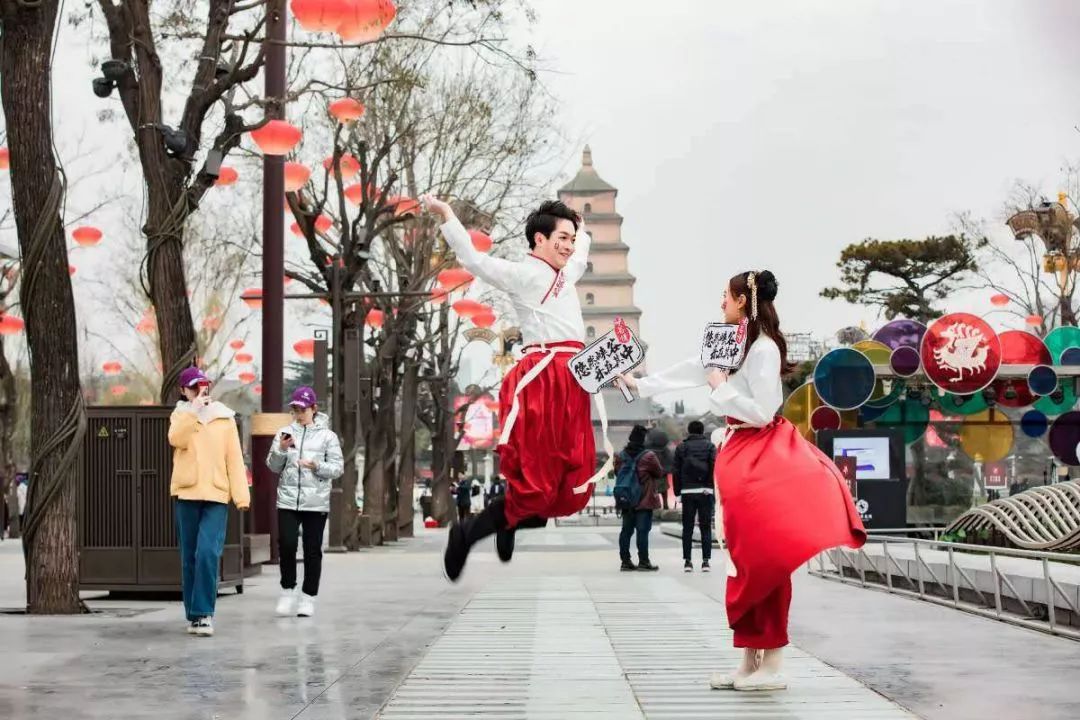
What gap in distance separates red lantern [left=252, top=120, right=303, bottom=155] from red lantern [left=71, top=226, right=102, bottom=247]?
333 inches

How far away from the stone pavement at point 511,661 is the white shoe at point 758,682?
10 centimetres

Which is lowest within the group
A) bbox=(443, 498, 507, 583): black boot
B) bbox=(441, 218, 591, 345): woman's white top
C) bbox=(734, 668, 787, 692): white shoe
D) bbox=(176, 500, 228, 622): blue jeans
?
bbox=(734, 668, 787, 692): white shoe

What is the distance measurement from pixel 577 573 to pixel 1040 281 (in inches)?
785

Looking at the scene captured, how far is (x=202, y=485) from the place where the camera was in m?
10.4

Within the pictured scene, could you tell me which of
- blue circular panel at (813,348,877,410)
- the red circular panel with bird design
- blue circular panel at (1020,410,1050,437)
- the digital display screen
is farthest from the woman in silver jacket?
blue circular panel at (1020,410,1050,437)

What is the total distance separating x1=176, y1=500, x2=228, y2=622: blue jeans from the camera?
405 inches

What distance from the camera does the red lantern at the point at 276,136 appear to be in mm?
16203

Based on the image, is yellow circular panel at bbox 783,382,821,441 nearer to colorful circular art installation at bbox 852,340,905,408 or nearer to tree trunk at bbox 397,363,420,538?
colorful circular art installation at bbox 852,340,905,408

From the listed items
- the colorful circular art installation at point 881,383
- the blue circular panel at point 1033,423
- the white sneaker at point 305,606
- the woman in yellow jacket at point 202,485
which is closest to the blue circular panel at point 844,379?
the colorful circular art installation at point 881,383

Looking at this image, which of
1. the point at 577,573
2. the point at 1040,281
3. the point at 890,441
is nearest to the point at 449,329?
the point at 1040,281

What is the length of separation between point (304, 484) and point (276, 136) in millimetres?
5877

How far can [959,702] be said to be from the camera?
7117mm

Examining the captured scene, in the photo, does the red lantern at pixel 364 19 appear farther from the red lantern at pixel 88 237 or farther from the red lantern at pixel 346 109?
the red lantern at pixel 88 237

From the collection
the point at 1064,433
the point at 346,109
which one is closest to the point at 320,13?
the point at 346,109
